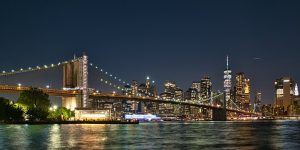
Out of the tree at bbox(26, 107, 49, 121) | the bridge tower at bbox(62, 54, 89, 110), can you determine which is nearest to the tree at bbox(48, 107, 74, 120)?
the bridge tower at bbox(62, 54, 89, 110)

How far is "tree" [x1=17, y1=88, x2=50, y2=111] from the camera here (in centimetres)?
9300

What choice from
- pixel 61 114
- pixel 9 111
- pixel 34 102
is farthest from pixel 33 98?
pixel 61 114

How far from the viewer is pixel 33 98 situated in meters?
93.1

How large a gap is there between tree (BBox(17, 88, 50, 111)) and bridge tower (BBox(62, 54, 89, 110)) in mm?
7033

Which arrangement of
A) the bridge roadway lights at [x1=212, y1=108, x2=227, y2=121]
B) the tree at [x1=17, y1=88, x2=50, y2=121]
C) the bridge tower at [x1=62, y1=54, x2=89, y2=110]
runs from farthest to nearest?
the bridge roadway lights at [x1=212, y1=108, x2=227, y2=121] < the bridge tower at [x1=62, y1=54, x2=89, y2=110] < the tree at [x1=17, y1=88, x2=50, y2=121]

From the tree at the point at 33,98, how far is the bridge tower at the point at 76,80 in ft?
23.1

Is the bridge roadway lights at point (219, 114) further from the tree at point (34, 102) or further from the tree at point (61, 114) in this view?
the tree at point (34, 102)

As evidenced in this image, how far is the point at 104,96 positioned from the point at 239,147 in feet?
199

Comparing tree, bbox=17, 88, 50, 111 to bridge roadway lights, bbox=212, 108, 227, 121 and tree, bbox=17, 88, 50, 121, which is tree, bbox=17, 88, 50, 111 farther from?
bridge roadway lights, bbox=212, 108, 227, 121

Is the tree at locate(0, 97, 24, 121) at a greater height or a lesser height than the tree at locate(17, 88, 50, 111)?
lesser

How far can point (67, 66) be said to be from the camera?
351 ft

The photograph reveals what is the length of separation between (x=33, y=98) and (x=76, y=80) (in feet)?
41.9

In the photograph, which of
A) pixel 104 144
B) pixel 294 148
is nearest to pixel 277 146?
pixel 294 148

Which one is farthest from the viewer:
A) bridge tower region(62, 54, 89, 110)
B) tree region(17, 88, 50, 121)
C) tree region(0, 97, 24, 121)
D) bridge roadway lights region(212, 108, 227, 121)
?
bridge roadway lights region(212, 108, 227, 121)
